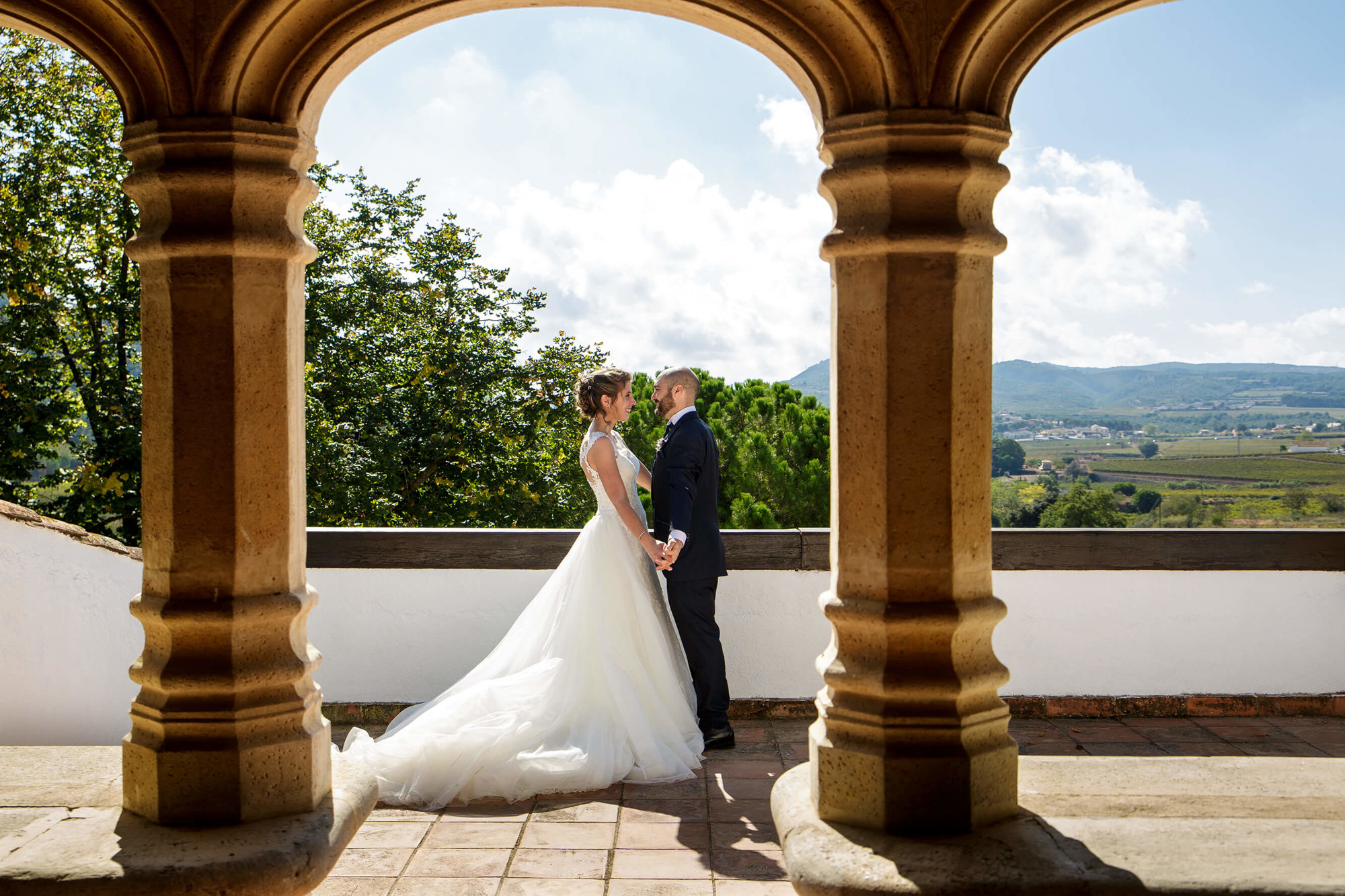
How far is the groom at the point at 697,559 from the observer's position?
4.18 meters

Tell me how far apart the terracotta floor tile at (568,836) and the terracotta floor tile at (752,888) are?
0.43 m

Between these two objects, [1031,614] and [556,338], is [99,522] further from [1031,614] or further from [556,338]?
[1031,614]

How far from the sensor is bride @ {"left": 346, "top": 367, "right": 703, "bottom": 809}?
3.64 meters

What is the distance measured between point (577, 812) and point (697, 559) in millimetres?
1139

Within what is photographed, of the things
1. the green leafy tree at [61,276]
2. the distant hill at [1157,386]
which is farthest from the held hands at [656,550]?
the distant hill at [1157,386]

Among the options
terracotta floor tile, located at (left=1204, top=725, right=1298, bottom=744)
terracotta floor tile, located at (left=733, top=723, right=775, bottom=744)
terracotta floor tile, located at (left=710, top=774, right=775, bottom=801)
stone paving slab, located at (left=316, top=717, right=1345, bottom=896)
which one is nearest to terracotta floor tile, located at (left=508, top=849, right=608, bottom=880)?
stone paving slab, located at (left=316, top=717, right=1345, bottom=896)

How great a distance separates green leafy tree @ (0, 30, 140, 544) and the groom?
7.91 m

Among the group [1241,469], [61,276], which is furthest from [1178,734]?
[1241,469]

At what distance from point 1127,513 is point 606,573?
12349 millimetres

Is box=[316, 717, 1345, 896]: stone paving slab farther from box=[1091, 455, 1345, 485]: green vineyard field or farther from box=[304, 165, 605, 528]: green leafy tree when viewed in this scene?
box=[1091, 455, 1345, 485]: green vineyard field

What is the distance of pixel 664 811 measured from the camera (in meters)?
3.48

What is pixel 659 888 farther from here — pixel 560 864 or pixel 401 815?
pixel 401 815

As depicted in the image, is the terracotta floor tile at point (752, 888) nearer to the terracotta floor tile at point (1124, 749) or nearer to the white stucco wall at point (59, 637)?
the terracotta floor tile at point (1124, 749)

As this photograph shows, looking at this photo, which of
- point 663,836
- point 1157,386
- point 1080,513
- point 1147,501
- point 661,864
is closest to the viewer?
point 661,864
